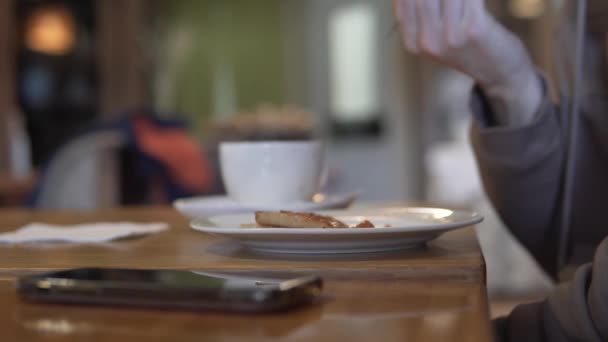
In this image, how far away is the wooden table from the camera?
0.34m

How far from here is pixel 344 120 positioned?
18.4ft

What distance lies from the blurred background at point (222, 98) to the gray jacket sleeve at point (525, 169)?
1.26m

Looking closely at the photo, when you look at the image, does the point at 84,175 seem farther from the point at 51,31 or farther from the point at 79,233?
the point at 51,31

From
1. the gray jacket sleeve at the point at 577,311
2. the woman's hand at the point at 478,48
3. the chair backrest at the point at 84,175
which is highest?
the woman's hand at the point at 478,48

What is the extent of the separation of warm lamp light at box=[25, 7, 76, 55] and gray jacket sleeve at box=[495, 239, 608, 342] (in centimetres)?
421

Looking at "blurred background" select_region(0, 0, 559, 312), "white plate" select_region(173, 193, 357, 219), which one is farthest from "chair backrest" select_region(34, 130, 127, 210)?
"white plate" select_region(173, 193, 357, 219)

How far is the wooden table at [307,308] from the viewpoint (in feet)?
1.10

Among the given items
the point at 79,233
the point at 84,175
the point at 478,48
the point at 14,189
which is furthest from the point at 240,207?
the point at 14,189

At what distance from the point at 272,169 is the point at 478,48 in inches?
9.7

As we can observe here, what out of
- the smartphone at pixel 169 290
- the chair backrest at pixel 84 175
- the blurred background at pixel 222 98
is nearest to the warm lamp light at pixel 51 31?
the blurred background at pixel 222 98

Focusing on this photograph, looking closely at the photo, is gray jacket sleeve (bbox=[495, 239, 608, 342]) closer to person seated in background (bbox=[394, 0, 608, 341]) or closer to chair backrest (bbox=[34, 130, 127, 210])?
person seated in background (bbox=[394, 0, 608, 341])

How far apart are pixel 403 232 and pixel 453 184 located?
2613mm

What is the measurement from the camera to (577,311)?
0.48 meters

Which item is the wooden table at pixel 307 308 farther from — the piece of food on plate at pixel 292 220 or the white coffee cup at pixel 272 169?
the white coffee cup at pixel 272 169
